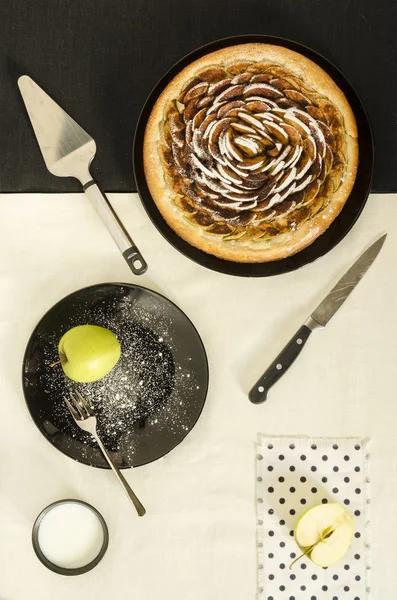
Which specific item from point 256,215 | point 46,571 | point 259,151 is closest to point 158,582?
point 46,571

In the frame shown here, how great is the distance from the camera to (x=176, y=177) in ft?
3.60

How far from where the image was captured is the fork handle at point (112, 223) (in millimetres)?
1141

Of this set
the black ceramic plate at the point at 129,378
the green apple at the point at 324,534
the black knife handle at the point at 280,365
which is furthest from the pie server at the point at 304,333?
the green apple at the point at 324,534

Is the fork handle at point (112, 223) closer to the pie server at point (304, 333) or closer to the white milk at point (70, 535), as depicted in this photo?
the pie server at point (304, 333)

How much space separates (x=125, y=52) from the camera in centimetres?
118

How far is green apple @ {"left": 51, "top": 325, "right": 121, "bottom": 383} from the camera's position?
1.06 m

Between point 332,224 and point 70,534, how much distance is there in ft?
2.28

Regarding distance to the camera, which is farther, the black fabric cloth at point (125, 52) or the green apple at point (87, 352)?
the black fabric cloth at point (125, 52)

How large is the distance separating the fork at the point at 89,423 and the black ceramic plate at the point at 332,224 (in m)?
0.31

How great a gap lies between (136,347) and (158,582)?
0.41m

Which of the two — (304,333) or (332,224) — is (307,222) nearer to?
(332,224)

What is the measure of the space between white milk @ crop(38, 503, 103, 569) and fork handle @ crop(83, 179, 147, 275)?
442mm

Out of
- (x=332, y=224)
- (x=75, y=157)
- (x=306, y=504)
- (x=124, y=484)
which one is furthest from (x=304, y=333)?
(x=75, y=157)

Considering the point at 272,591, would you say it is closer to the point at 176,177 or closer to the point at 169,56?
the point at 176,177
